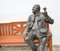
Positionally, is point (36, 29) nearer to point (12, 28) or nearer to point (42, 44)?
point (42, 44)

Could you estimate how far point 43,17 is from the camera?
237 centimetres

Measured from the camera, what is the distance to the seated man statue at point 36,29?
2303mm

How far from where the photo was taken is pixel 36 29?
237 cm

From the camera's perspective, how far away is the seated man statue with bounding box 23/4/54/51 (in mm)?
2303

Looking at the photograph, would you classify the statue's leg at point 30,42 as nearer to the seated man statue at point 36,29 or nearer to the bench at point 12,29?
the seated man statue at point 36,29

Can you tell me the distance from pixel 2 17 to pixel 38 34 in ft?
4.44

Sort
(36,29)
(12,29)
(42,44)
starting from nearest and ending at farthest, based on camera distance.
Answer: (42,44)
(36,29)
(12,29)

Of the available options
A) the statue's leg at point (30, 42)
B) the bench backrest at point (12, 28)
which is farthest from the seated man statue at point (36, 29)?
the bench backrest at point (12, 28)

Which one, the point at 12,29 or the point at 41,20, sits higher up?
the point at 41,20

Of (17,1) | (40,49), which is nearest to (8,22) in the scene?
(17,1)

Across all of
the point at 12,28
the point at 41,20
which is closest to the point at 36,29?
the point at 41,20

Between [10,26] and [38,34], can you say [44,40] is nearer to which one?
[38,34]

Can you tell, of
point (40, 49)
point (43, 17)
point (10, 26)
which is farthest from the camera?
point (10, 26)

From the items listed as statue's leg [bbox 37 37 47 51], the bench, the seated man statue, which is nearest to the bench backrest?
the bench
